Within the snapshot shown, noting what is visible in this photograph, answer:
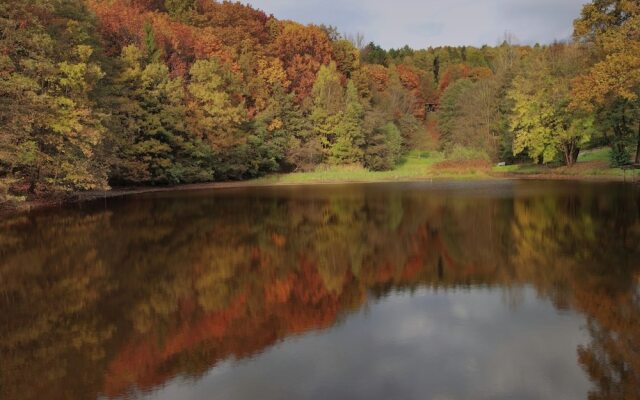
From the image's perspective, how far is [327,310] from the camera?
8789mm

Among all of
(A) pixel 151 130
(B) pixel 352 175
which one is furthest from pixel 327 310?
(B) pixel 352 175

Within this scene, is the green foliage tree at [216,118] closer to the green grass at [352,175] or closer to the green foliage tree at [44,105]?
the green grass at [352,175]

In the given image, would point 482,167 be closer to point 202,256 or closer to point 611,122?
point 611,122

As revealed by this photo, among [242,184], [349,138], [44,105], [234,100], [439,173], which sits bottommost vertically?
[242,184]

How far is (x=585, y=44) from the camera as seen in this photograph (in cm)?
3381

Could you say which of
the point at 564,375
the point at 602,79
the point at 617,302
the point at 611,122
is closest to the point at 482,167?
the point at 611,122

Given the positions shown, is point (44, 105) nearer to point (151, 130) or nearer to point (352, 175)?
point (151, 130)

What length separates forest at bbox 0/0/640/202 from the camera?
82.4ft

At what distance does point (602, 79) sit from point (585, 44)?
6.10m

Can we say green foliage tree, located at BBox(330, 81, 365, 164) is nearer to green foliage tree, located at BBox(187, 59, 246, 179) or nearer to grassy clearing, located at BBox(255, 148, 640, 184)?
grassy clearing, located at BBox(255, 148, 640, 184)

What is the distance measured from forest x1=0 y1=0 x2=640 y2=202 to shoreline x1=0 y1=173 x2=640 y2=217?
756 millimetres

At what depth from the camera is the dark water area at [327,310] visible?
6035 millimetres

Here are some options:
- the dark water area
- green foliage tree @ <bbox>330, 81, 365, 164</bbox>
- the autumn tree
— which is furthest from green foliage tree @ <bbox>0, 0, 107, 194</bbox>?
the autumn tree

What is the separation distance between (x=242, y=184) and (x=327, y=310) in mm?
32336
